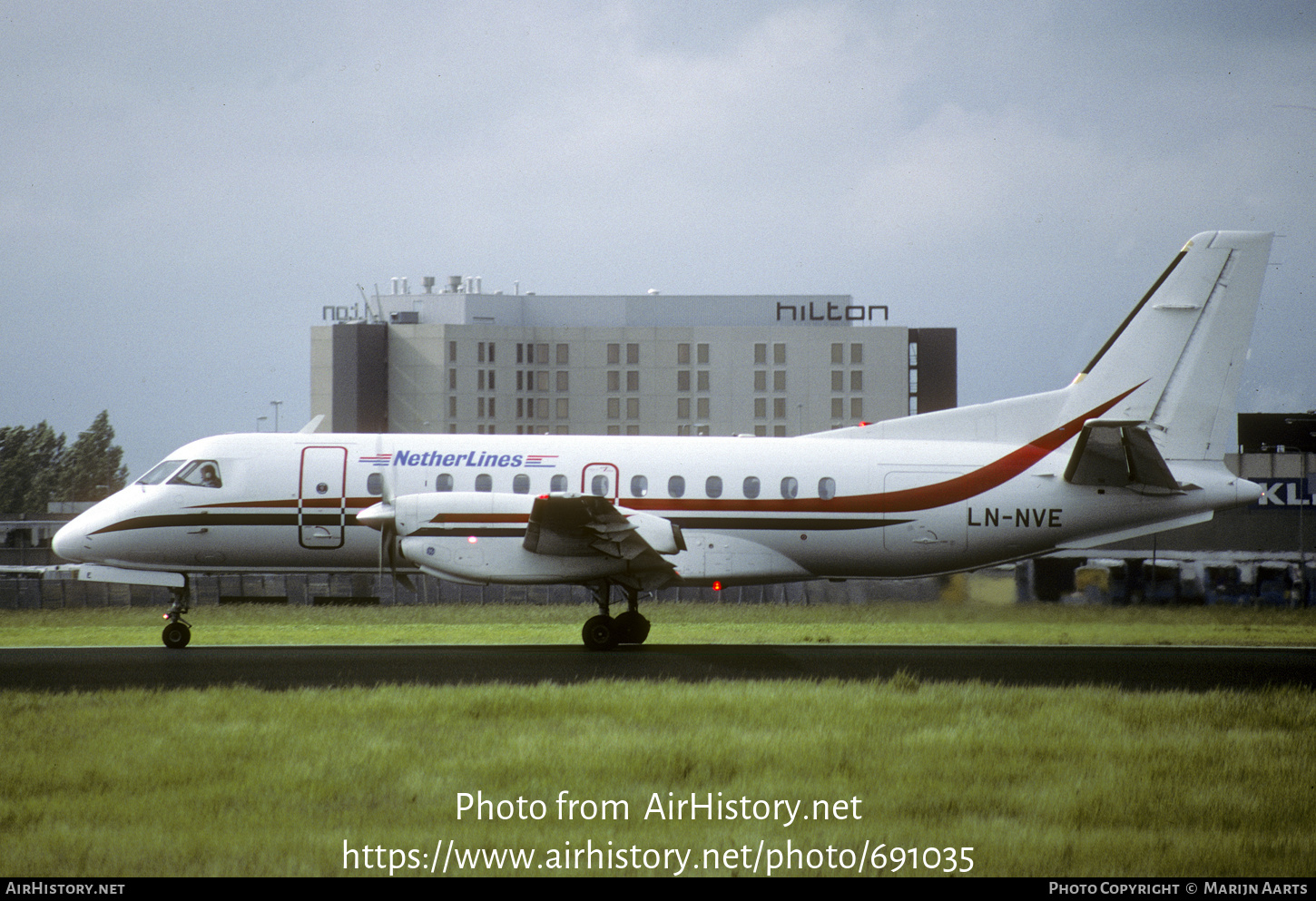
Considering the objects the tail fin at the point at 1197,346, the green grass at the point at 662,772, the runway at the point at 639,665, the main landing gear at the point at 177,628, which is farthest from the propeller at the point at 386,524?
the tail fin at the point at 1197,346

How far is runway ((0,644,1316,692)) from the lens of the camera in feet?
52.7

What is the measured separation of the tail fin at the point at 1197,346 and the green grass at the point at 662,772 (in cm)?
713

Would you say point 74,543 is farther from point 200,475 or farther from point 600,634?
point 600,634

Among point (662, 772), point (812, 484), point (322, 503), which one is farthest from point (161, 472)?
point (662, 772)

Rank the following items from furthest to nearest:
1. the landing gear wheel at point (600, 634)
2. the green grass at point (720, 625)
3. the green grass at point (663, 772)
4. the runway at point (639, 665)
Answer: the green grass at point (720, 625) < the landing gear wheel at point (600, 634) < the runway at point (639, 665) < the green grass at point (663, 772)

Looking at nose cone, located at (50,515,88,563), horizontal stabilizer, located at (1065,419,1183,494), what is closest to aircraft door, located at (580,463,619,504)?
horizontal stabilizer, located at (1065,419,1183,494)

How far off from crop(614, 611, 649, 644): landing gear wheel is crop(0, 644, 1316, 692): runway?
387 millimetres

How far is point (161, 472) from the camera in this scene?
21734 mm

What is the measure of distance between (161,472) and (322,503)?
317 cm

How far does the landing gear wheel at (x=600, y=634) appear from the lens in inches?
802

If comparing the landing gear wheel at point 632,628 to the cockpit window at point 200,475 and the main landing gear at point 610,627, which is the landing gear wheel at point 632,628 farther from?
the cockpit window at point 200,475

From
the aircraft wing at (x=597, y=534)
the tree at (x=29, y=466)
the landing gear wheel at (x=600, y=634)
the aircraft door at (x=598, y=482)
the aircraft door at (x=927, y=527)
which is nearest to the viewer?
the aircraft wing at (x=597, y=534)

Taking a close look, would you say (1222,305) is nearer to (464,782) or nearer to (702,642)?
(702,642)
